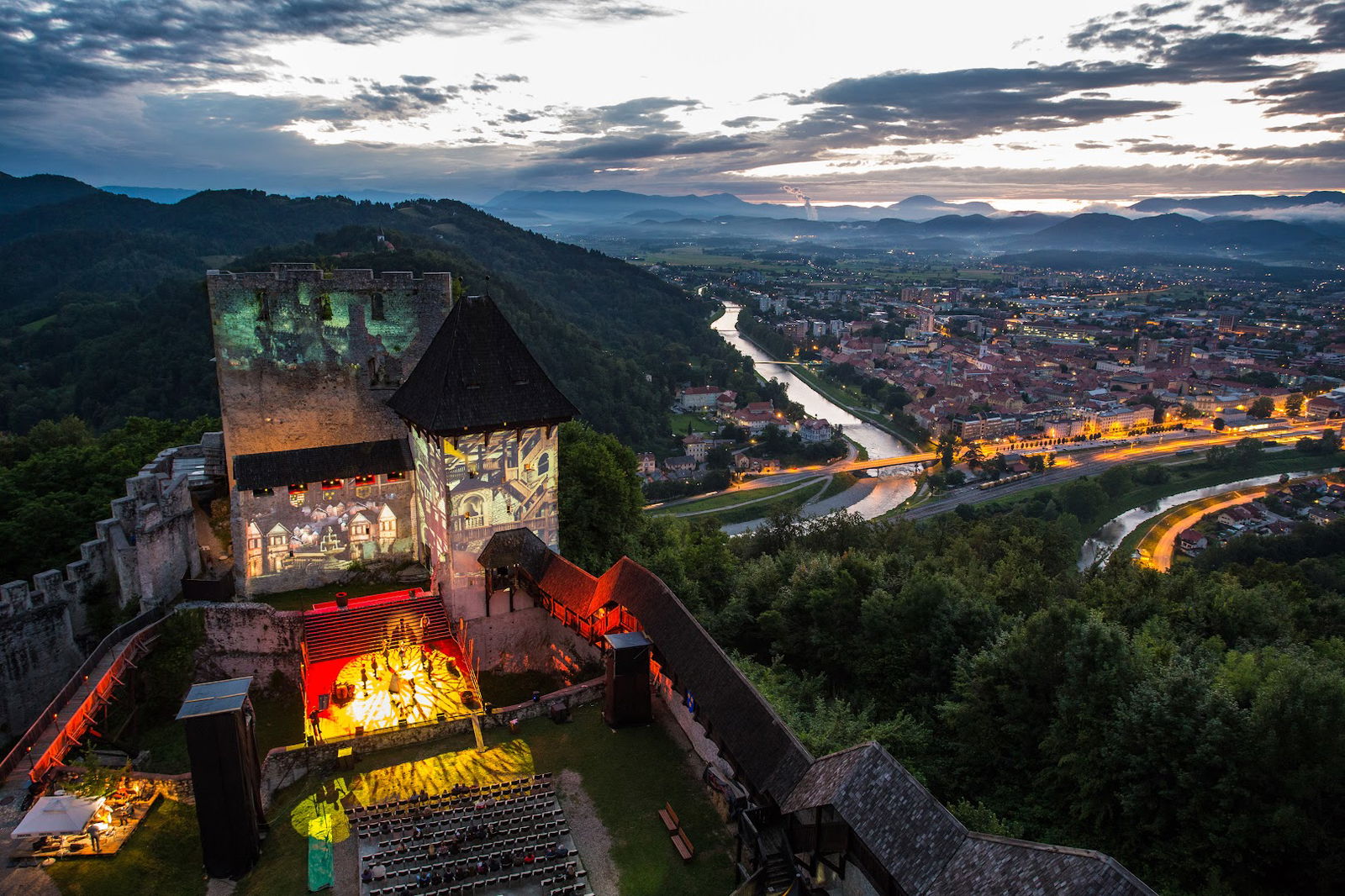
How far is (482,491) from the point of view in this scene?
22.5 meters

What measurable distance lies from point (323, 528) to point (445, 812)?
11530 mm

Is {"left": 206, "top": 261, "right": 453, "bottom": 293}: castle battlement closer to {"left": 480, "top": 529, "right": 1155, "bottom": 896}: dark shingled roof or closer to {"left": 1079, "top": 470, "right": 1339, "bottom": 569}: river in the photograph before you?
{"left": 480, "top": 529, "right": 1155, "bottom": 896}: dark shingled roof

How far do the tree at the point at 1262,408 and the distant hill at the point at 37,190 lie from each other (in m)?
192

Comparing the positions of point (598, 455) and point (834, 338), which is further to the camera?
point (834, 338)

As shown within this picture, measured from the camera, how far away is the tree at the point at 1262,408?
104 m

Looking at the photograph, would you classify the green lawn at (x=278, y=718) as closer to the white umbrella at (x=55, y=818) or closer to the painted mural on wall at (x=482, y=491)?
the white umbrella at (x=55, y=818)

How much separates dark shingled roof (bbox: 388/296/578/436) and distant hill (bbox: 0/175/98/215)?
163m

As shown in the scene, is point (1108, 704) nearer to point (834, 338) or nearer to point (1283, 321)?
point (834, 338)

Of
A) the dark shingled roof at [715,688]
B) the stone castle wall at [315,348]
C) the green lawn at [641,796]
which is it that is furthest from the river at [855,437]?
the green lawn at [641,796]

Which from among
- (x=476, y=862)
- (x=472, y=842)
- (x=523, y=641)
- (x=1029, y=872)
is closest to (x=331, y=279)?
(x=523, y=641)

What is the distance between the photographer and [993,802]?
18062mm

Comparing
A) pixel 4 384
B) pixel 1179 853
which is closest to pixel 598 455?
pixel 1179 853

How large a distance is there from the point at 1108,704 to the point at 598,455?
60.7 ft

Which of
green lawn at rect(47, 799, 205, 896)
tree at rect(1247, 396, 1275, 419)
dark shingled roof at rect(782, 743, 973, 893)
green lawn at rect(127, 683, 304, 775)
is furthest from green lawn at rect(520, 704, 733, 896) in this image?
tree at rect(1247, 396, 1275, 419)
